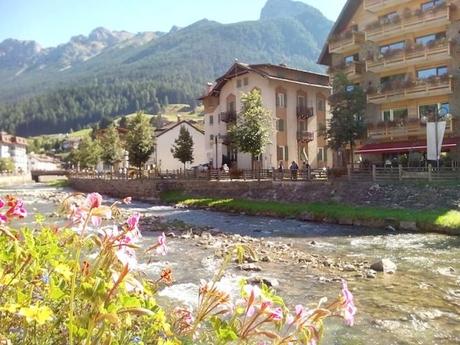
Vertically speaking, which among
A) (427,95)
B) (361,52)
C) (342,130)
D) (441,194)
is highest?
(361,52)

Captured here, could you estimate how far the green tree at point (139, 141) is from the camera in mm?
63594

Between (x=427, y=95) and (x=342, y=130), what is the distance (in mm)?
7185

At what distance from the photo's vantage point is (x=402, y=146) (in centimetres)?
3788

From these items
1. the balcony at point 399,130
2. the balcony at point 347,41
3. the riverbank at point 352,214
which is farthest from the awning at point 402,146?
the balcony at point 347,41

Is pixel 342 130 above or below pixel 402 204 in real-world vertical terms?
above

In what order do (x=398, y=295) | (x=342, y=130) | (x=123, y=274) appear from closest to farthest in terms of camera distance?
(x=123, y=274) → (x=398, y=295) → (x=342, y=130)

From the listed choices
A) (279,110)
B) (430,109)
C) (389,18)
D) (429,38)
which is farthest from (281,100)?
(430,109)

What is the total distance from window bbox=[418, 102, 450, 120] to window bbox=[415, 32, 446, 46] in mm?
5012

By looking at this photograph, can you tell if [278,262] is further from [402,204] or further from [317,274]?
[402,204]

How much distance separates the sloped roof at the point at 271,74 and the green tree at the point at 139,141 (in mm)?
9967

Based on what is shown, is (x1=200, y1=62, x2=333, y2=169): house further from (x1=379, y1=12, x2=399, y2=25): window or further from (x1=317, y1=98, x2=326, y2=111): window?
(x1=379, y1=12, x2=399, y2=25): window

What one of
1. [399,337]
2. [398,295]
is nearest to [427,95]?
[398,295]

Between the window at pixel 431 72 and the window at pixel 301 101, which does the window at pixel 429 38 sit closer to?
the window at pixel 431 72

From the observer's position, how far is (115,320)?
240 centimetres
